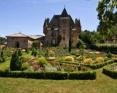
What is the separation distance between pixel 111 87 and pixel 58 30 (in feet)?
219

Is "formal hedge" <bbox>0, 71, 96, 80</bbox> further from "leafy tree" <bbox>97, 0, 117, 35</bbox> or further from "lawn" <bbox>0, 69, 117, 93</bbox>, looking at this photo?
"leafy tree" <bbox>97, 0, 117, 35</bbox>

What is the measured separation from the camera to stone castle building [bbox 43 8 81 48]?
86688 mm

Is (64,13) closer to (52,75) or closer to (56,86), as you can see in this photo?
(52,75)

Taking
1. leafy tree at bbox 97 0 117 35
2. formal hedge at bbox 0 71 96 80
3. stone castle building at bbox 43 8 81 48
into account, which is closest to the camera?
formal hedge at bbox 0 71 96 80

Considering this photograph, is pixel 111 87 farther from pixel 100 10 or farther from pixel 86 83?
pixel 100 10

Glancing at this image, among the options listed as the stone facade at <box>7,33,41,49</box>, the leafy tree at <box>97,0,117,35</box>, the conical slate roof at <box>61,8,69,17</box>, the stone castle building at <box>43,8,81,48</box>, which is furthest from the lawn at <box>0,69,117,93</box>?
the conical slate roof at <box>61,8,69,17</box>

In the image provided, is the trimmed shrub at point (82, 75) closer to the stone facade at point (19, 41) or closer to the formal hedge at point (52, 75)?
the formal hedge at point (52, 75)

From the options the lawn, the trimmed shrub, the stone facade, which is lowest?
the lawn

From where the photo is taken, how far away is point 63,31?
8725cm

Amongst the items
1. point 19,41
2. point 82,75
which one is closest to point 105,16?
point 82,75

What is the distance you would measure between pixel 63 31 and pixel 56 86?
66.1 metres

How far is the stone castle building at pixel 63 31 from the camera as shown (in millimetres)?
86688

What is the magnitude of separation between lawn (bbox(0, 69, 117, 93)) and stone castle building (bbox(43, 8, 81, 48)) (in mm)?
61640

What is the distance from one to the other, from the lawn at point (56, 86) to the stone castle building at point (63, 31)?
202 feet
